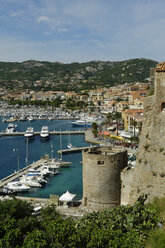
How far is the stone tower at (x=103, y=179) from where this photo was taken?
1353cm

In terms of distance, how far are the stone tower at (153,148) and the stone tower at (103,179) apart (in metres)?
2.46

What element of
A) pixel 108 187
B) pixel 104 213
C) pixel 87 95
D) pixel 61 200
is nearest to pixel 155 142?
pixel 104 213

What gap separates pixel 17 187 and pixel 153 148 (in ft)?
66.0

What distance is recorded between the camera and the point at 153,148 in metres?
10.6

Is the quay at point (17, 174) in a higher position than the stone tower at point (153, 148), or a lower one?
lower

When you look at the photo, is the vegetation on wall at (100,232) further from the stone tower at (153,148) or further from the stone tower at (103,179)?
the stone tower at (103,179)

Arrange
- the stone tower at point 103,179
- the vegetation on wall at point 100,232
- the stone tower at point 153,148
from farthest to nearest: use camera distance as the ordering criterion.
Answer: the stone tower at point 103,179 → the stone tower at point 153,148 → the vegetation on wall at point 100,232

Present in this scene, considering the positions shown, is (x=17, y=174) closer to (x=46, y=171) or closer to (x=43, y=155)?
(x=46, y=171)

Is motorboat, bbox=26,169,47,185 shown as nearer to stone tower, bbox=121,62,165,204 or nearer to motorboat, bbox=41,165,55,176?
motorboat, bbox=41,165,55,176

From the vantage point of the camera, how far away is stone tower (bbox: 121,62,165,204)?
1020 cm

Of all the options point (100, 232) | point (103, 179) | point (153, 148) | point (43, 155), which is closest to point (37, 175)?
point (43, 155)

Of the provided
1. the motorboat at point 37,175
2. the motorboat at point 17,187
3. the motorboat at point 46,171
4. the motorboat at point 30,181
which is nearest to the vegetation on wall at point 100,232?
the motorboat at point 17,187

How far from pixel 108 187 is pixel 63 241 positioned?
5595 mm

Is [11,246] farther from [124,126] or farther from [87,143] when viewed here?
[124,126]
